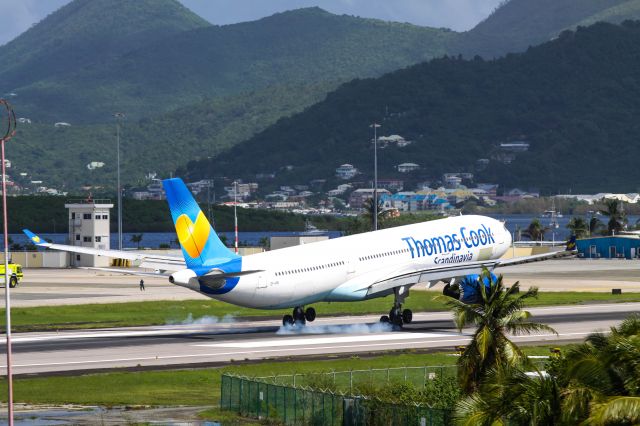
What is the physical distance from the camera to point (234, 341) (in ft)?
251

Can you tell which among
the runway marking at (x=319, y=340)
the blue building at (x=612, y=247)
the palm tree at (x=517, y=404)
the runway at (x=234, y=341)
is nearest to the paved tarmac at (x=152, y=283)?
the blue building at (x=612, y=247)

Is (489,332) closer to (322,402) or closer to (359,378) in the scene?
(322,402)

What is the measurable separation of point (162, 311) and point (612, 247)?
104 m

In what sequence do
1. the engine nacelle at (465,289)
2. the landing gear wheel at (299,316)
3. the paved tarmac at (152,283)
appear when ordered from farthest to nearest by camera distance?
the paved tarmac at (152,283)
the engine nacelle at (465,289)
the landing gear wheel at (299,316)

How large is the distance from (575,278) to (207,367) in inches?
3222

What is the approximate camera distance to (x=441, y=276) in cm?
8112

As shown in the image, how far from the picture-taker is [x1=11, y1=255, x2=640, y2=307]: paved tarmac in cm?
11425

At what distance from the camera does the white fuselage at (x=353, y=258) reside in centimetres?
7356

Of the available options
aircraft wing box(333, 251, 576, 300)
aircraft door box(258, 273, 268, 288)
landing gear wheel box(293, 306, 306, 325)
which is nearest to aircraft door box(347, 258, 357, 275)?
aircraft wing box(333, 251, 576, 300)

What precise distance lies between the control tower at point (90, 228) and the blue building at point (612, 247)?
69.8 meters

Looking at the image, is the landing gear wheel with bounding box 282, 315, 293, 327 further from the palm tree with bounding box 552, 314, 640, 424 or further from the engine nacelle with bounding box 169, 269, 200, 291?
the palm tree with bounding box 552, 314, 640, 424

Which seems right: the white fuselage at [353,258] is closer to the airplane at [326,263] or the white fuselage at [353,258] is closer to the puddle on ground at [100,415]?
the airplane at [326,263]

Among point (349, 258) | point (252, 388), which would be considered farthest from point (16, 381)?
point (349, 258)

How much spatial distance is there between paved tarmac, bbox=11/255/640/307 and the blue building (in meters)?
14.6
